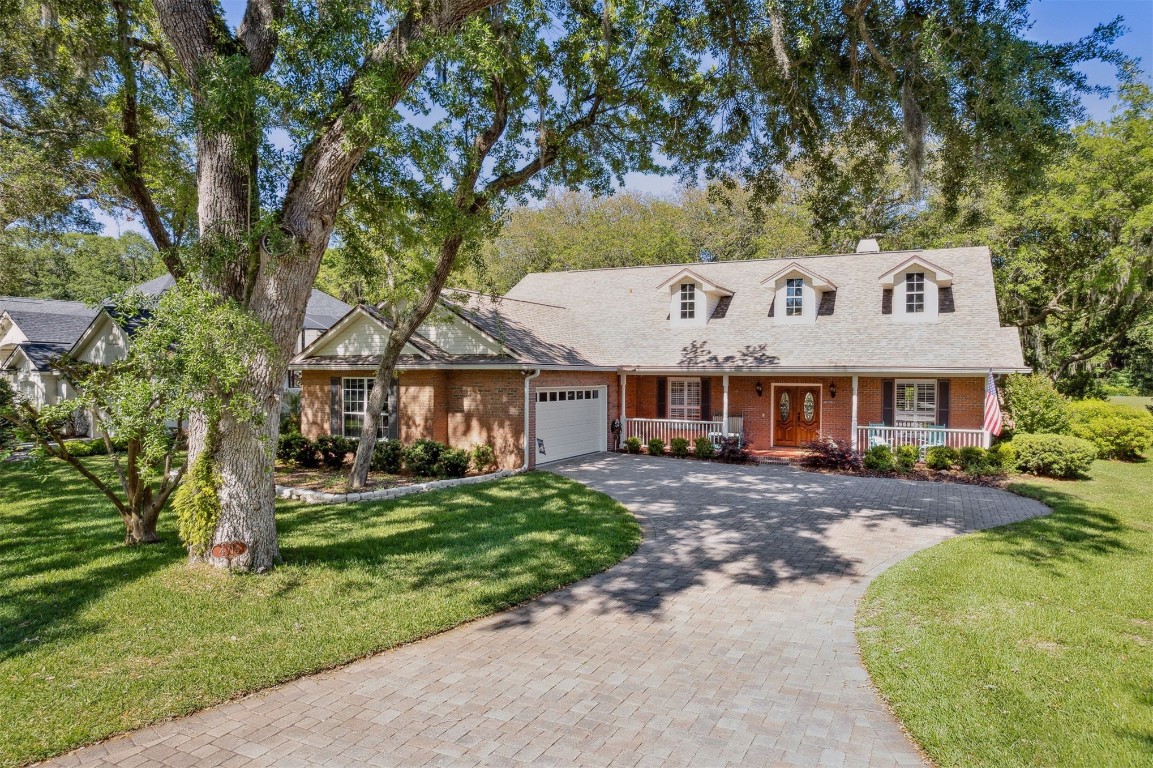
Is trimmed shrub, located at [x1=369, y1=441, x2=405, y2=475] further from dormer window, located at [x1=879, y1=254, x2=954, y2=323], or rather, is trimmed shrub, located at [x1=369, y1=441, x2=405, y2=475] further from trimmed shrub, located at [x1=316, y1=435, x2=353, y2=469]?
dormer window, located at [x1=879, y1=254, x2=954, y2=323]

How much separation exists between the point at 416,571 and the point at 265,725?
10.6 feet

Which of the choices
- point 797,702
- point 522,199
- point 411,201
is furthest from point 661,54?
point 797,702

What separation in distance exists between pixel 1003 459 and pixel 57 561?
18.0 meters

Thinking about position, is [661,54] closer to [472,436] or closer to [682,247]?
[472,436]

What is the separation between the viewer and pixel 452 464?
1456 centimetres

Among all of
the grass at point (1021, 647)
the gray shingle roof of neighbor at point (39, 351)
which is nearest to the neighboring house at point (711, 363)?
the grass at point (1021, 647)

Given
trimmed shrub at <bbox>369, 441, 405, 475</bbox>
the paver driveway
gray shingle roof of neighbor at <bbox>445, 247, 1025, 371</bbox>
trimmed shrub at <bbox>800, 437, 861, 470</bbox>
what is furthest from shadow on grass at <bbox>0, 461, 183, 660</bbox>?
trimmed shrub at <bbox>800, 437, 861, 470</bbox>

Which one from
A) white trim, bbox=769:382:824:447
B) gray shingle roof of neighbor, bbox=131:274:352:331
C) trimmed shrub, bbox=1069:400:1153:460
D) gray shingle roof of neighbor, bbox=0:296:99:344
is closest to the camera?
trimmed shrub, bbox=1069:400:1153:460

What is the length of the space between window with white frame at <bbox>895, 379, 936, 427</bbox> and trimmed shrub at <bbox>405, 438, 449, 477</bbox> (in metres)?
12.0

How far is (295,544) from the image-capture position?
8.66m

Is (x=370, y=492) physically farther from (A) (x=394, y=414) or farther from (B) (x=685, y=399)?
(B) (x=685, y=399)

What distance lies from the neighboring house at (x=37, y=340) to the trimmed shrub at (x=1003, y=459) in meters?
25.6

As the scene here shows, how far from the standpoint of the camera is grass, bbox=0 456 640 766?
471 centimetres

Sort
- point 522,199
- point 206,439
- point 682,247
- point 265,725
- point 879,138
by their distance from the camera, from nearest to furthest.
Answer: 1. point 265,725
2. point 206,439
3. point 879,138
4. point 522,199
5. point 682,247
